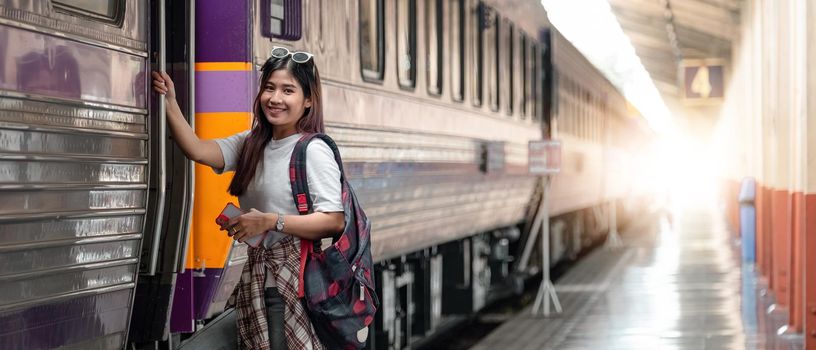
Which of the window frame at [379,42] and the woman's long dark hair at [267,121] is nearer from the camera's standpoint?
the woman's long dark hair at [267,121]

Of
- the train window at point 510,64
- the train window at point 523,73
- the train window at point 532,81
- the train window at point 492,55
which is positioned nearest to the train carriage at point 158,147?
the train window at point 492,55

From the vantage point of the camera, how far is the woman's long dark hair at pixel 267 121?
458 centimetres

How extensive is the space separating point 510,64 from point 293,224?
33.2ft

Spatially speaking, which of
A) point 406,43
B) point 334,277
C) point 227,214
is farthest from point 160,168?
point 406,43

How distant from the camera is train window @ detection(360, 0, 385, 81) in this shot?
26.9 feet

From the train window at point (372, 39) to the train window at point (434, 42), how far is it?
57.2 inches

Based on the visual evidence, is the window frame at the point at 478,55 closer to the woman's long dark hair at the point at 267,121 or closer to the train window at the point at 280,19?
the train window at the point at 280,19

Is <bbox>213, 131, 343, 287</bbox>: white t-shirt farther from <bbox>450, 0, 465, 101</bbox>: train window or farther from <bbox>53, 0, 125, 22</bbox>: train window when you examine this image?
<bbox>450, 0, 465, 101</bbox>: train window

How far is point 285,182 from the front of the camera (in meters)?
4.55

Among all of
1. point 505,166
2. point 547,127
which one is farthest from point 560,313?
point 547,127

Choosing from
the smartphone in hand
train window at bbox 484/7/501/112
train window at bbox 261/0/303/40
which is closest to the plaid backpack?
the smartphone in hand

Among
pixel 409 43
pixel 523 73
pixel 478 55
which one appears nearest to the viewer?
pixel 409 43

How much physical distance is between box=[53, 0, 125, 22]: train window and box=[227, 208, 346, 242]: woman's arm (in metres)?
0.84

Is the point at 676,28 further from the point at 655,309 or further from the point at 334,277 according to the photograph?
the point at 334,277
